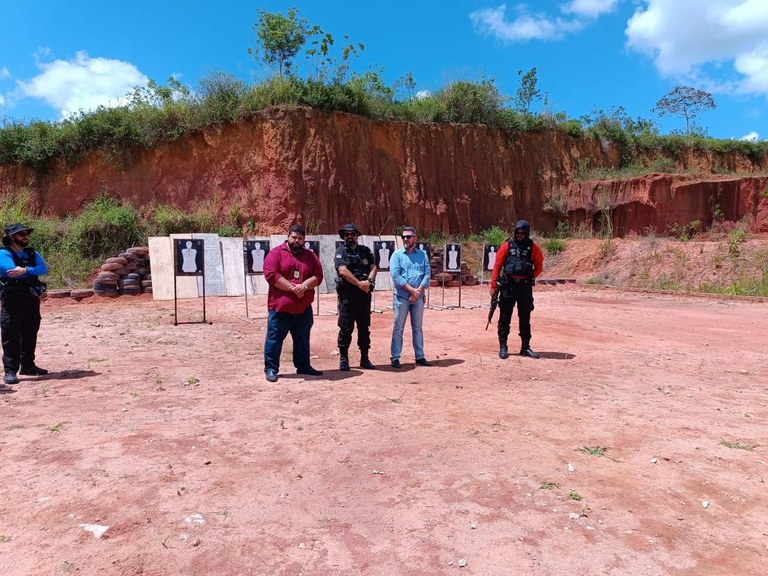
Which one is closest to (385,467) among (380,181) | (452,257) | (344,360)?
(344,360)

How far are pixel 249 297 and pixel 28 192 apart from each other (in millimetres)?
11549

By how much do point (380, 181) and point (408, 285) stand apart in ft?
57.8

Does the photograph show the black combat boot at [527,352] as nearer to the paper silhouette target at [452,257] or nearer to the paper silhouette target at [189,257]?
the paper silhouette target at [189,257]

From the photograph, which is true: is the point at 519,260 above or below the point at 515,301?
above

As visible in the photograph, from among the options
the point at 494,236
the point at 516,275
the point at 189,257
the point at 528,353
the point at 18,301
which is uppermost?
the point at 494,236

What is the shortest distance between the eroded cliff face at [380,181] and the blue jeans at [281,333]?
14874 mm

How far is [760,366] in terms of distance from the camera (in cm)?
789

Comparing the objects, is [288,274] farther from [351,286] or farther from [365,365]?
[365,365]

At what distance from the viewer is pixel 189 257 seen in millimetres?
11914

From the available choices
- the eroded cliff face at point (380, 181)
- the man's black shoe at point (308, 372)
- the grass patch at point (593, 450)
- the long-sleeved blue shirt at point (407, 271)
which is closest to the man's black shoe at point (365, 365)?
the man's black shoe at point (308, 372)

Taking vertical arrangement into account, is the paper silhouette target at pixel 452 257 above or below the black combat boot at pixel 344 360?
above

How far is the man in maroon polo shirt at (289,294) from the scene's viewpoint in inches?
A: 258

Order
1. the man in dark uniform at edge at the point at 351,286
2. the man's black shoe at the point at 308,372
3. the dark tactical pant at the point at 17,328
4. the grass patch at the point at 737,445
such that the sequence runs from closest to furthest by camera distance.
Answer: the grass patch at the point at 737,445, the dark tactical pant at the point at 17,328, the man's black shoe at the point at 308,372, the man in dark uniform at edge at the point at 351,286

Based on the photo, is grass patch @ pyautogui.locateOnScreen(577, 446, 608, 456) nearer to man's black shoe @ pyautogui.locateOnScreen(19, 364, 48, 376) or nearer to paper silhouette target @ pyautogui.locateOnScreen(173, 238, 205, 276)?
man's black shoe @ pyautogui.locateOnScreen(19, 364, 48, 376)
